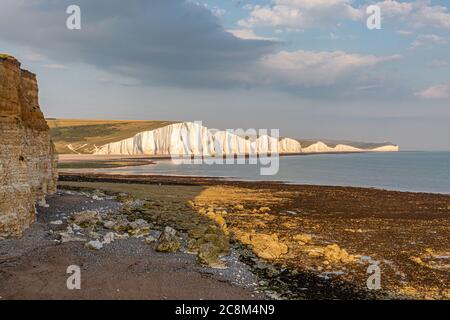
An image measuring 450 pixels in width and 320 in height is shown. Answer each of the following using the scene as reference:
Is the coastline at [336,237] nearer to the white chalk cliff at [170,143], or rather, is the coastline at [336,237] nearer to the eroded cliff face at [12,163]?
the eroded cliff face at [12,163]

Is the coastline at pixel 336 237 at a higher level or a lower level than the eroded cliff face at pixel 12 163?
lower

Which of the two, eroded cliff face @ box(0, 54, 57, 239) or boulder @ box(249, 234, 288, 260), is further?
boulder @ box(249, 234, 288, 260)

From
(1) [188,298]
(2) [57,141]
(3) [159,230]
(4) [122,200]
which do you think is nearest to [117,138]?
(2) [57,141]

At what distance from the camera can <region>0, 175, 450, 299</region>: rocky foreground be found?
14086mm

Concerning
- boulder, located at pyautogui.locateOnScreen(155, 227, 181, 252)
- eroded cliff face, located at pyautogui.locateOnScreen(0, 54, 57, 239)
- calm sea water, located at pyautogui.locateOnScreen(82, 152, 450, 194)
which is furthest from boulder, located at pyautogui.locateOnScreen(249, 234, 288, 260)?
calm sea water, located at pyautogui.locateOnScreen(82, 152, 450, 194)

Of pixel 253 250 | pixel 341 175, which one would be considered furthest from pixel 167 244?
pixel 341 175

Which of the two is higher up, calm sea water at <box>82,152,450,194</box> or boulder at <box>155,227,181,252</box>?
boulder at <box>155,227,181,252</box>

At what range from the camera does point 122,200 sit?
34406 mm

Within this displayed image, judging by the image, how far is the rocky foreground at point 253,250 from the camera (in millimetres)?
14086

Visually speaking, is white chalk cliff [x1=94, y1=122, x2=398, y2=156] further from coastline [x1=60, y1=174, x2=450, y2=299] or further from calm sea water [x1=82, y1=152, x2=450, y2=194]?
coastline [x1=60, y1=174, x2=450, y2=299]

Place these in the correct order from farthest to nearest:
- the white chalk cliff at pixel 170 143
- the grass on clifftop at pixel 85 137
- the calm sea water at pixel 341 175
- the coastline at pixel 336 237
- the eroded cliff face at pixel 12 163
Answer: the white chalk cliff at pixel 170 143, the grass on clifftop at pixel 85 137, the calm sea water at pixel 341 175, the eroded cliff face at pixel 12 163, the coastline at pixel 336 237

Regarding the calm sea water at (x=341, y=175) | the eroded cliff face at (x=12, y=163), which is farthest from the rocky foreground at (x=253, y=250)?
the calm sea water at (x=341, y=175)
